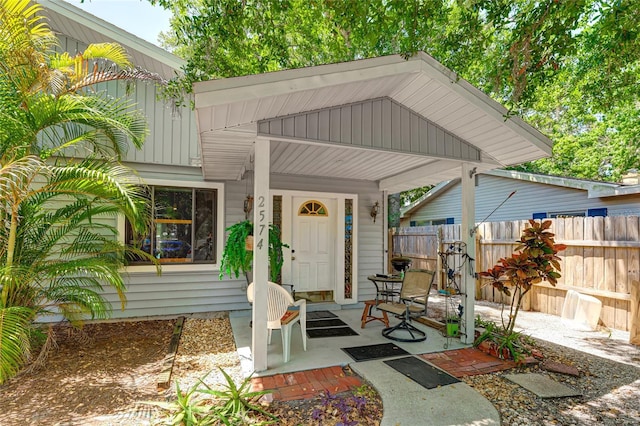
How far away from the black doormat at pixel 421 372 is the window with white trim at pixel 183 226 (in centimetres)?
349

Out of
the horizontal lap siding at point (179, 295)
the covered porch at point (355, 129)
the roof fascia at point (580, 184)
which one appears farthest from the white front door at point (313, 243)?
the roof fascia at point (580, 184)

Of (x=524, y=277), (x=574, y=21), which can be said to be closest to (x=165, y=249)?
(x=524, y=277)

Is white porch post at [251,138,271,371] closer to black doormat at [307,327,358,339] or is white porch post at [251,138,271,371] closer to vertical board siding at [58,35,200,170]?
black doormat at [307,327,358,339]

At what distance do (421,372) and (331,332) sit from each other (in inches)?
60.0

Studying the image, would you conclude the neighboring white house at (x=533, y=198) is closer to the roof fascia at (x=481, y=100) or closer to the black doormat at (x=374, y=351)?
the roof fascia at (x=481, y=100)

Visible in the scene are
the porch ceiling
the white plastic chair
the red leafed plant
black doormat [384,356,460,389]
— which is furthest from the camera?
the red leafed plant

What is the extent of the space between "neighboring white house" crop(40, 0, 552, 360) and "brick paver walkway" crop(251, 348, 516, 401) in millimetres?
306

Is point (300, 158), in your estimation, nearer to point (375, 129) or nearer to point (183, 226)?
point (375, 129)

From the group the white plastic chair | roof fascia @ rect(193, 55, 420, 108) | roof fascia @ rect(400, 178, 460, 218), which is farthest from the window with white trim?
roof fascia @ rect(400, 178, 460, 218)

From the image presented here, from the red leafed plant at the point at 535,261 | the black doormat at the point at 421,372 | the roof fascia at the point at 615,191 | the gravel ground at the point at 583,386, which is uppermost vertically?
the roof fascia at the point at 615,191

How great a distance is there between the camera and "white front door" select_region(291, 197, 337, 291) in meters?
5.96

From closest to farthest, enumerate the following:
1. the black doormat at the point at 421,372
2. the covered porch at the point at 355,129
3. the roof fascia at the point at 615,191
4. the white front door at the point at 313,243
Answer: the covered porch at the point at 355,129
the black doormat at the point at 421,372
the white front door at the point at 313,243
the roof fascia at the point at 615,191

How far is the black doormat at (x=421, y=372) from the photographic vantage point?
9.91ft

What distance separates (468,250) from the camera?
4.10m
